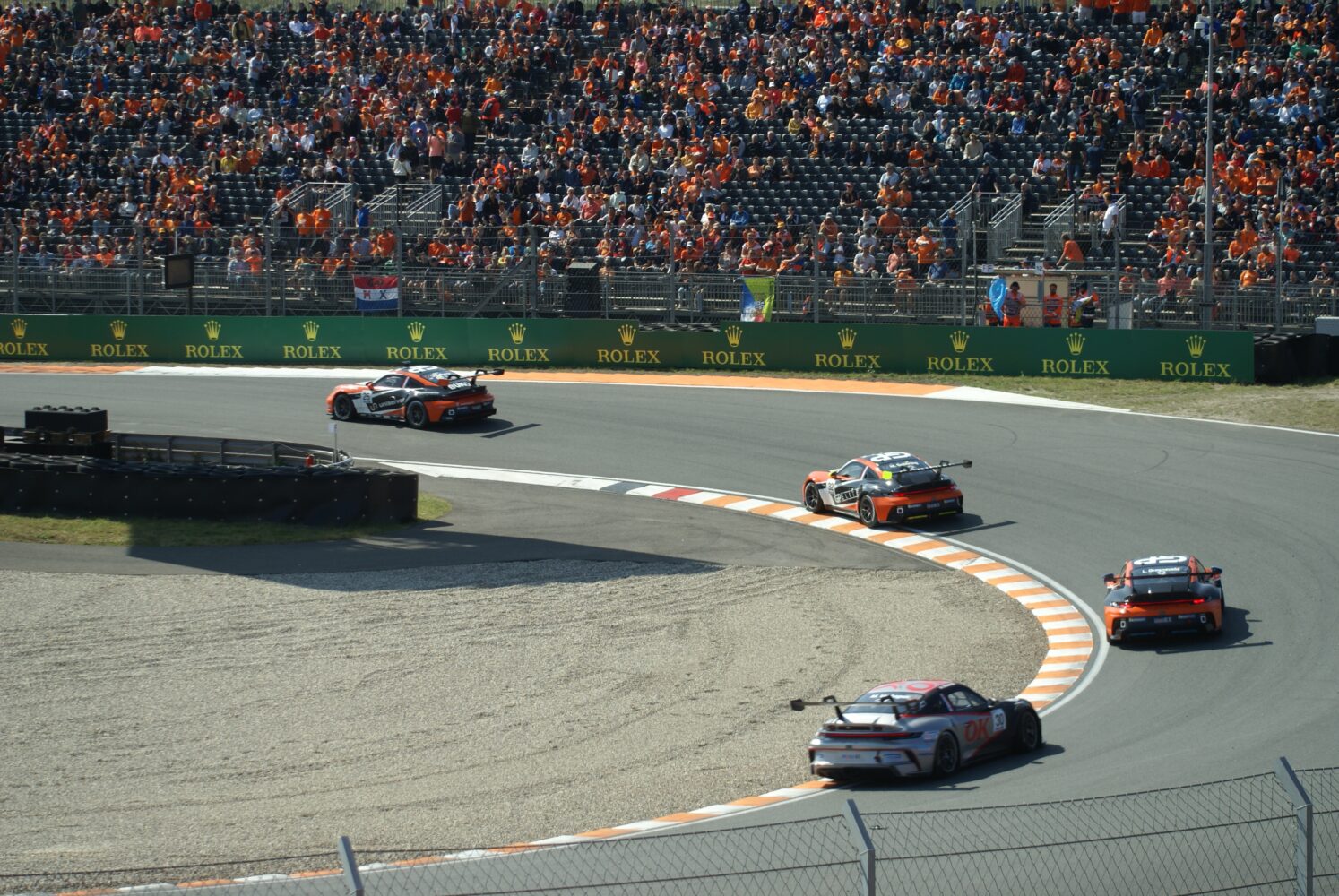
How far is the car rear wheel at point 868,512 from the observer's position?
96.2ft

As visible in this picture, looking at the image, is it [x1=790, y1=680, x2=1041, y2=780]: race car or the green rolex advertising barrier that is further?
the green rolex advertising barrier

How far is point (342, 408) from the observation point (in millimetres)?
38031

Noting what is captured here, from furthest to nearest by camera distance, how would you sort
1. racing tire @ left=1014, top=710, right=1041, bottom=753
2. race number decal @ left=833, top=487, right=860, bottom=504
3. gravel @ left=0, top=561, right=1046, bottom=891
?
1. race number decal @ left=833, top=487, right=860, bottom=504
2. racing tire @ left=1014, top=710, right=1041, bottom=753
3. gravel @ left=0, top=561, right=1046, bottom=891

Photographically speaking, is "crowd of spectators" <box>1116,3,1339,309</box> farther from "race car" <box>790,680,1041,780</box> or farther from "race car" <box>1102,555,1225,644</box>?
"race car" <box>790,680,1041,780</box>

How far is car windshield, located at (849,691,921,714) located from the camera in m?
17.4

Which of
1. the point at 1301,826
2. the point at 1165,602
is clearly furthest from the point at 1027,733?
the point at 1301,826

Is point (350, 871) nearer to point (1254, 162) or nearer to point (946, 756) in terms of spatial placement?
point (946, 756)

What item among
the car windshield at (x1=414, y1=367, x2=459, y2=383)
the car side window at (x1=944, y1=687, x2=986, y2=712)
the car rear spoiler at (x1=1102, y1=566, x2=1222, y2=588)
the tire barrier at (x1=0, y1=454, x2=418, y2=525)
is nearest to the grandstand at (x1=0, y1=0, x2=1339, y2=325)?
the car windshield at (x1=414, y1=367, x2=459, y2=383)

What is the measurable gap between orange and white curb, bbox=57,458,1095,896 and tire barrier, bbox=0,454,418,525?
4.22 meters

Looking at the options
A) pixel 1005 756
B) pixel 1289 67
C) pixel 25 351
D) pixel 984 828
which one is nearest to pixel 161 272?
pixel 25 351

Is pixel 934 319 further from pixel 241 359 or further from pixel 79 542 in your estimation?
pixel 79 542

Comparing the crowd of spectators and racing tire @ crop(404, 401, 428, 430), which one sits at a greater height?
the crowd of spectators

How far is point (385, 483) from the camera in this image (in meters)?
29.6

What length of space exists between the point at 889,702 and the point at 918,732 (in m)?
0.54
